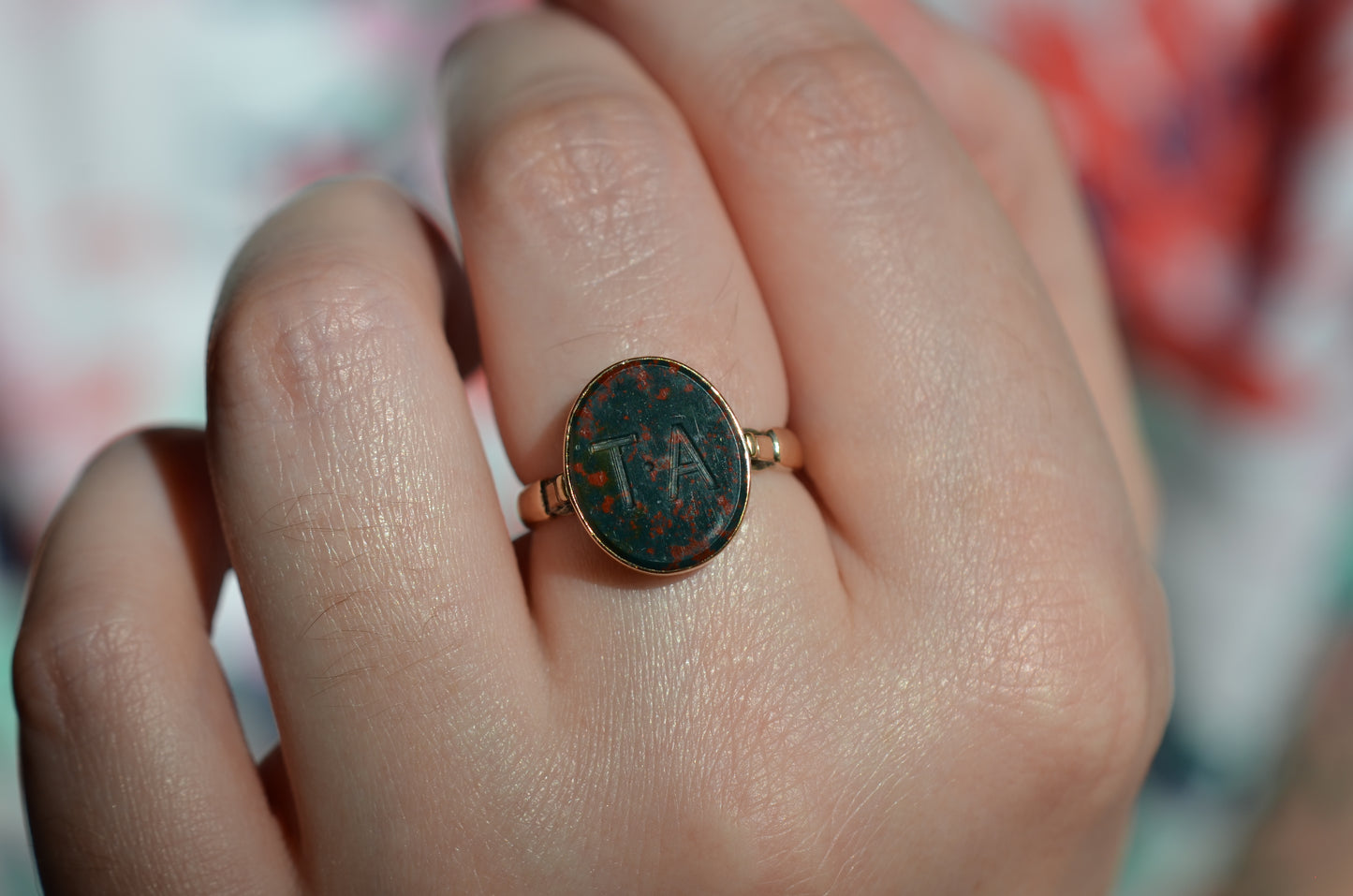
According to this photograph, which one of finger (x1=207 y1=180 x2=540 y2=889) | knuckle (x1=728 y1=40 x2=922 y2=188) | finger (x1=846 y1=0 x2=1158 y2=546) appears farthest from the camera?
finger (x1=846 y1=0 x2=1158 y2=546)

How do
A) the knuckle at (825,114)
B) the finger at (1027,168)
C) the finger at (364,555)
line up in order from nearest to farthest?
the finger at (364,555) < the knuckle at (825,114) < the finger at (1027,168)

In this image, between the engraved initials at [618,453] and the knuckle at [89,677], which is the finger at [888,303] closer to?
the engraved initials at [618,453]

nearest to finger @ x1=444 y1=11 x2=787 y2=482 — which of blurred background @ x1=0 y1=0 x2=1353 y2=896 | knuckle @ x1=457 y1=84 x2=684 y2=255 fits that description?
knuckle @ x1=457 y1=84 x2=684 y2=255

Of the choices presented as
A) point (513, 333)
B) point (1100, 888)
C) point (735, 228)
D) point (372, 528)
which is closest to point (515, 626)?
point (372, 528)

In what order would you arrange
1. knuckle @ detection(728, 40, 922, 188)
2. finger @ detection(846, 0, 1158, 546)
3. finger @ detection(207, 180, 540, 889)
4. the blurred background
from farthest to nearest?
the blurred background < finger @ detection(846, 0, 1158, 546) < knuckle @ detection(728, 40, 922, 188) < finger @ detection(207, 180, 540, 889)

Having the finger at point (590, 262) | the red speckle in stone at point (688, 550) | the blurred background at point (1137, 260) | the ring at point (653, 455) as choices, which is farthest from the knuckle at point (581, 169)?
the blurred background at point (1137, 260)

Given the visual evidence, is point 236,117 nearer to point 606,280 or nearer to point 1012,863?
point 606,280

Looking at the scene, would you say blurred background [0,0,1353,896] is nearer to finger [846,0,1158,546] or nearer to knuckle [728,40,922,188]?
finger [846,0,1158,546]
